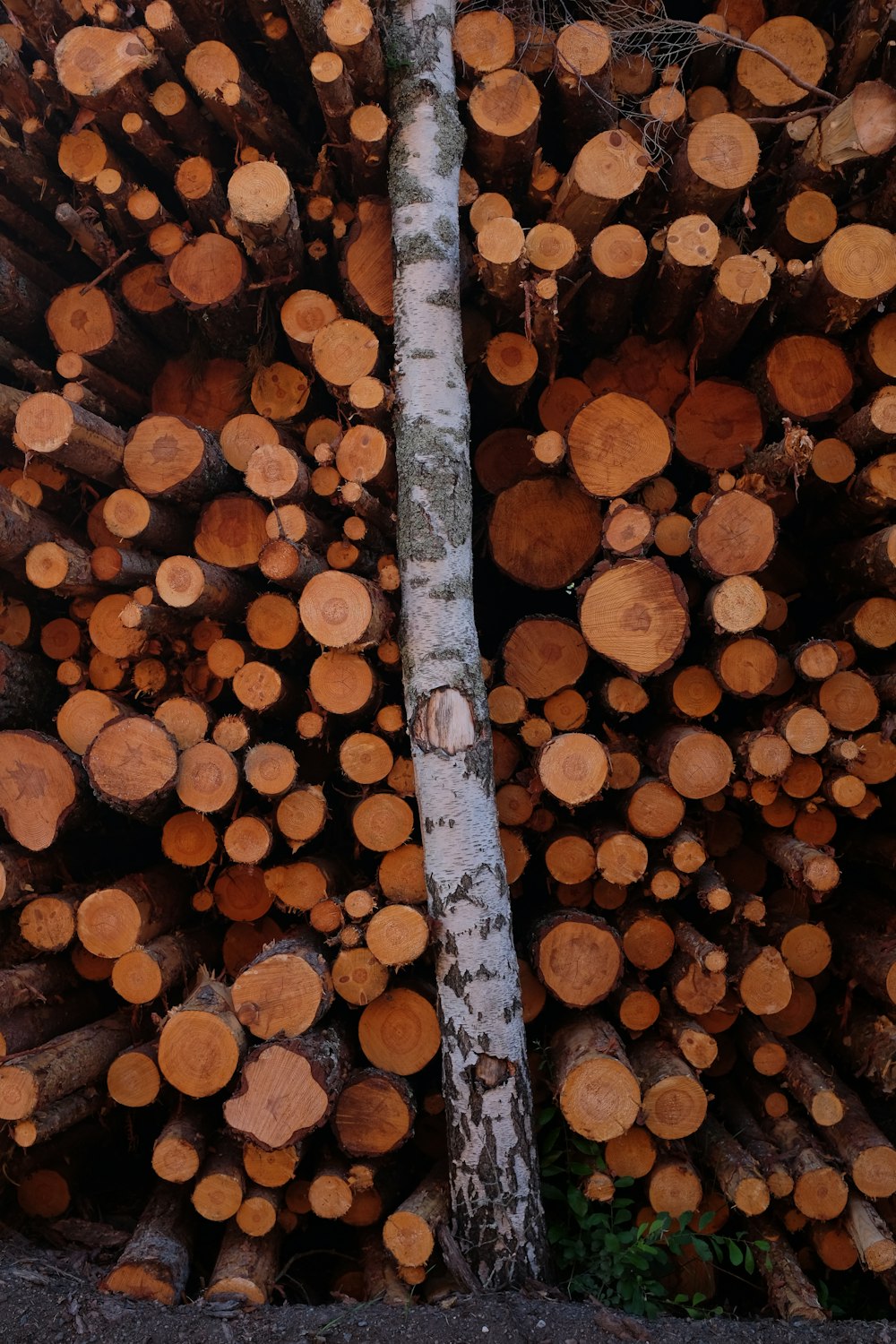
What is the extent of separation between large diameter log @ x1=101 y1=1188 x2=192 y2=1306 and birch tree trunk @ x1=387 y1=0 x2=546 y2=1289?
81 centimetres

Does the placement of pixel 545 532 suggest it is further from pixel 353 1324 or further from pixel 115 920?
pixel 353 1324

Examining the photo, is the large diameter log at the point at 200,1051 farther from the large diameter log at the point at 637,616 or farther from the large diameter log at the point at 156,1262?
the large diameter log at the point at 637,616

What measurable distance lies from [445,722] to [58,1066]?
5.10 feet

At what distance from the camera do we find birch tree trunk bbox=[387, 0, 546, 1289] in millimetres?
2500

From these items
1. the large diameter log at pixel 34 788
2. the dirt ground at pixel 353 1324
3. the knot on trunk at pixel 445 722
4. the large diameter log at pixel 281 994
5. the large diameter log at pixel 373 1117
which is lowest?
the dirt ground at pixel 353 1324

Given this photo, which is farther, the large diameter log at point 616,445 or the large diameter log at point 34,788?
the large diameter log at point 616,445

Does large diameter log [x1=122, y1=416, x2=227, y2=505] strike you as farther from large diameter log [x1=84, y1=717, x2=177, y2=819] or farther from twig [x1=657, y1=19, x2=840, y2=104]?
twig [x1=657, y1=19, x2=840, y2=104]

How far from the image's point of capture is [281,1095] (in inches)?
94.7

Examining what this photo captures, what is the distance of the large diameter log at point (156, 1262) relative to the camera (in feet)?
7.73

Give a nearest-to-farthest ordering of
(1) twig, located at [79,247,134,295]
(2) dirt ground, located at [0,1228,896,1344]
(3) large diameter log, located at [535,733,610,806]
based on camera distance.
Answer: (2) dirt ground, located at [0,1228,896,1344], (3) large diameter log, located at [535,733,610,806], (1) twig, located at [79,247,134,295]

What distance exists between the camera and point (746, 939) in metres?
2.96

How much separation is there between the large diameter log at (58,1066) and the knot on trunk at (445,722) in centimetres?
141

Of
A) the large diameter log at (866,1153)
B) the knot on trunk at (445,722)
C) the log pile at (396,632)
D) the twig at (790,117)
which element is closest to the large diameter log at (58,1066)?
the log pile at (396,632)

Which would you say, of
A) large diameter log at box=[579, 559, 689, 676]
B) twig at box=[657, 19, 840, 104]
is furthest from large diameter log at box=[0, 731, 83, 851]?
twig at box=[657, 19, 840, 104]
